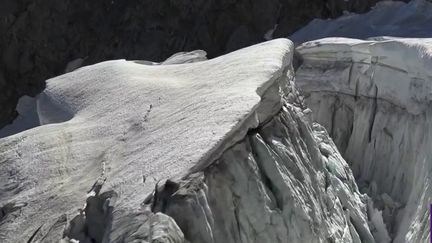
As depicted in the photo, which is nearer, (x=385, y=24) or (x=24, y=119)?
(x=385, y=24)

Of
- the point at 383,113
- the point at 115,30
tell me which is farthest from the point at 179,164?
the point at 115,30

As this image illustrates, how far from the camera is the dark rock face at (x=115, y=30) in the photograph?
13359 millimetres

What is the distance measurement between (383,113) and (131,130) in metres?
2.21

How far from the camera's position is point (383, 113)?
16.3 feet

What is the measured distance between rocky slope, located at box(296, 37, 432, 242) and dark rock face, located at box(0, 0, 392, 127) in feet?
25.2

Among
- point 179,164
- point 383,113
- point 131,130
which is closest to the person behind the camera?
point 179,164

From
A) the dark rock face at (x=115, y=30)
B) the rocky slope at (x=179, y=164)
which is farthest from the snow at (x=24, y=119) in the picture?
the rocky slope at (x=179, y=164)

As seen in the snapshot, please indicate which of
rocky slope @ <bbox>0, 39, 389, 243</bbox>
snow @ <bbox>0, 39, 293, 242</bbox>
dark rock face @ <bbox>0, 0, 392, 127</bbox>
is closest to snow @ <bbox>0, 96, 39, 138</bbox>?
dark rock face @ <bbox>0, 0, 392, 127</bbox>

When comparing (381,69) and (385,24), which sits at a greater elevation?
(381,69)

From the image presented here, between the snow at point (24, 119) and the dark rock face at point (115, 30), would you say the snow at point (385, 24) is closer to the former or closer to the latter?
the dark rock face at point (115, 30)

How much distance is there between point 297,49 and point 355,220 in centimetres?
210

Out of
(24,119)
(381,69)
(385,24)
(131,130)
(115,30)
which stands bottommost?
(24,119)

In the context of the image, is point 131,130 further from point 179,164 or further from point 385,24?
point 385,24

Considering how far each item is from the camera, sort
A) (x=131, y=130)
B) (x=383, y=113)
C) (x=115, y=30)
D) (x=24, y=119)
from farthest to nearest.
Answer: (x=115, y=30)
(x=24, y=119)
(x=383, y=113)
(x=131, y=130)
